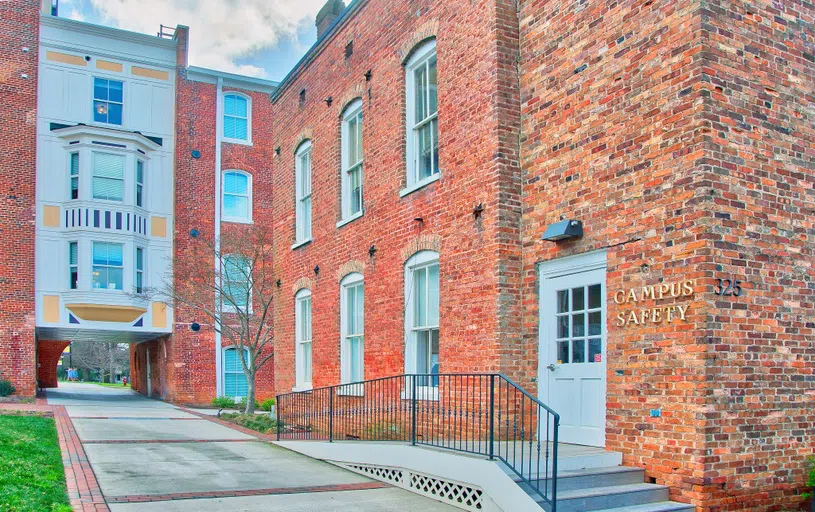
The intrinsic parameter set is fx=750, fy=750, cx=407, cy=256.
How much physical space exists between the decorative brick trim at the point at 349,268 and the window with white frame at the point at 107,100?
1600 centimetres

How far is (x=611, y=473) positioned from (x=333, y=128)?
29.6 feet

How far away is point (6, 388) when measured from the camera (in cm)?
2277

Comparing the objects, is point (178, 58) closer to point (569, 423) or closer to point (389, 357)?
point (389, 357)

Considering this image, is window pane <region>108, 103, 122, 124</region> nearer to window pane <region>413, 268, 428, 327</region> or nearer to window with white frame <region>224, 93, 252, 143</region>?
window with white frame <region>224, 93, 252, 143</region>

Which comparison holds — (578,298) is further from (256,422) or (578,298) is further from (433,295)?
(256,422)

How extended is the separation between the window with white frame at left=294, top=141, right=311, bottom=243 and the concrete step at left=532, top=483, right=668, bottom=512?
9.63m

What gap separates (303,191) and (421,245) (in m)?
5.79

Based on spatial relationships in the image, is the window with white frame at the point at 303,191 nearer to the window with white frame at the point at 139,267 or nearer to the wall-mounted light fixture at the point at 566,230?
the wall-mounted light fixture at the point at 566,230

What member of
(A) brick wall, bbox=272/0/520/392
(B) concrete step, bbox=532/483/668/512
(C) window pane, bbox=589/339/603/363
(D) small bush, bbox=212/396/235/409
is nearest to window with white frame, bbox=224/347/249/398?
(D) small bush, bbox=212/396/235/409

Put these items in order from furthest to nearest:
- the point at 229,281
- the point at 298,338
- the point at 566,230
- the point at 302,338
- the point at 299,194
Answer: the point at 229,281 < the point at 299,194 < the point at 298,338 < the point at 302,338 < the point at 566,230

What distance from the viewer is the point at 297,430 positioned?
1319 centimetres

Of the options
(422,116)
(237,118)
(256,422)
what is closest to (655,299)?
(422,116)

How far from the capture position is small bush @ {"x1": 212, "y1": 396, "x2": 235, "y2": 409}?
24.5 m

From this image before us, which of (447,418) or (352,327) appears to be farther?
(352,327)
